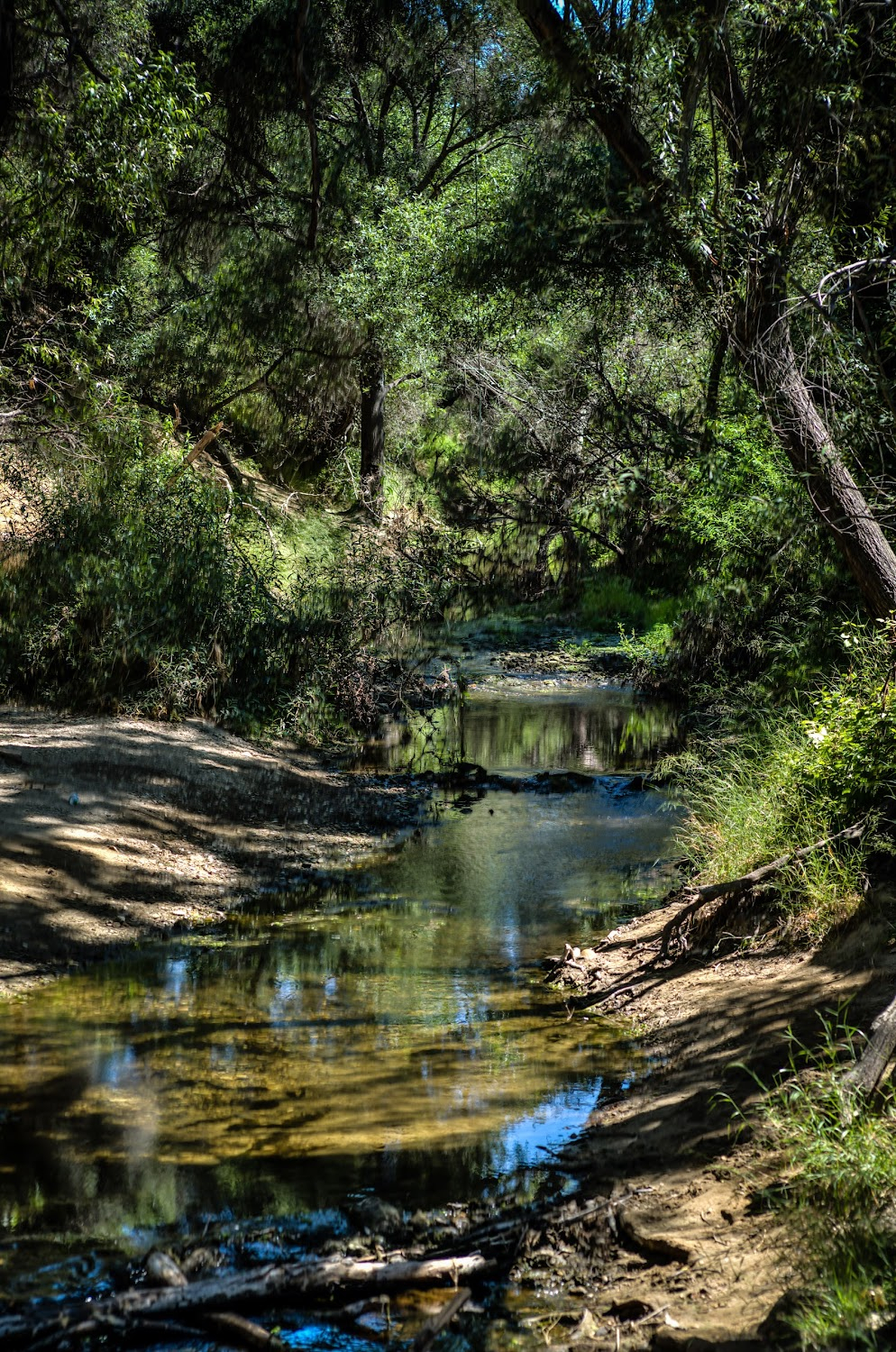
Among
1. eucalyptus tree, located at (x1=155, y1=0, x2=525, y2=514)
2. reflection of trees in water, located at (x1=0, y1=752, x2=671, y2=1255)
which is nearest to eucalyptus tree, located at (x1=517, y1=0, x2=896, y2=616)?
reflection of trees in water, located at (x1=0, y1=752, x2=671, y2=1255)

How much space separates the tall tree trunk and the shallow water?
14610 millimetres

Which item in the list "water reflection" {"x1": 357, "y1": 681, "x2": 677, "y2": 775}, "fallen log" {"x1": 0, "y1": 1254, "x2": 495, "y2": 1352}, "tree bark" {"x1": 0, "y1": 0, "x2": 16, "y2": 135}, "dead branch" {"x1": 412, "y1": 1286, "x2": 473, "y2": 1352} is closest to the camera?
"dead branch" {"x1": 412, "y1": 1286, "x2": 473, "y2": 1352}

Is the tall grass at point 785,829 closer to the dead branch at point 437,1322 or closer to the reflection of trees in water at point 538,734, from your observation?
the dead branch at point 437,1322

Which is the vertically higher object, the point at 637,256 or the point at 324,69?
the point at 324,69

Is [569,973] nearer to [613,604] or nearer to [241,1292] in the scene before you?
[241,1292]

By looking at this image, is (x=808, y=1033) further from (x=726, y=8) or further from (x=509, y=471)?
(x=509, y=471)

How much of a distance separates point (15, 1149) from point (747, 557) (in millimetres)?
8570

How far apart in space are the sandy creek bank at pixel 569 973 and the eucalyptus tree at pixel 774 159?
2827 mm

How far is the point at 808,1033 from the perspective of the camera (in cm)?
454

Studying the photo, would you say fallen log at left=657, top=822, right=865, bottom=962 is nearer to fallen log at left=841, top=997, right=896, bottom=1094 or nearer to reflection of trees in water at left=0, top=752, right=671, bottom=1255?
reflection of trees in water at left=0, top=752, right=671, bottom=1255

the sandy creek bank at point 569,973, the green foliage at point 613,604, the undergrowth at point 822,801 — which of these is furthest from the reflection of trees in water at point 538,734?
the undergrowth at point 822,801

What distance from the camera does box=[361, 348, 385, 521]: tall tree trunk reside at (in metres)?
22.5

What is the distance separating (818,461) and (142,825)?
5503mm

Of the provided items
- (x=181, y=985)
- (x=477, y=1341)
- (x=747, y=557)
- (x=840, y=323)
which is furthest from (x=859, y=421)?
(x=477, y=1341)
